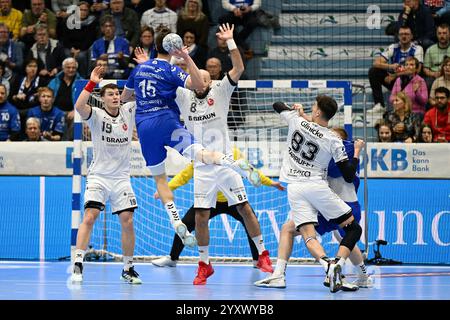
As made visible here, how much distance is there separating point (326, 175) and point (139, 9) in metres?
9.48

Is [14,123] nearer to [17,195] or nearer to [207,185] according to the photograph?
[17,195]

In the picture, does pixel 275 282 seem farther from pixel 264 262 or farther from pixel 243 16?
pixel 243 16

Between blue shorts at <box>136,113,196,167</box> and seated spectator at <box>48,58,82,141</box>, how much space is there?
5957 mm

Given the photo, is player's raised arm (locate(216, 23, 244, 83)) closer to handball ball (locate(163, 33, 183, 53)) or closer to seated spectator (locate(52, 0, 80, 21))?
handball ball (locate(163, 33, 183, 53))

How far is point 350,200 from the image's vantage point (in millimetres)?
12133

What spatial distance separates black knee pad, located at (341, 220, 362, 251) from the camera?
1155 centimetres

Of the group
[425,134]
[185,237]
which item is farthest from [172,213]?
[425,134]

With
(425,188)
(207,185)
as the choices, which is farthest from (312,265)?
(207,185)

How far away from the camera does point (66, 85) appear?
61.9ft

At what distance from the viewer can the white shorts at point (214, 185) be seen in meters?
13.1

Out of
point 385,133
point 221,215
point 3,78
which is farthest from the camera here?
point 3,78

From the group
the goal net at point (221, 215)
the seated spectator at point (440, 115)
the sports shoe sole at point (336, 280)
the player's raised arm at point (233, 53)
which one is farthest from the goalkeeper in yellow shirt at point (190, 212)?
the seated spectator at point (440, 115)

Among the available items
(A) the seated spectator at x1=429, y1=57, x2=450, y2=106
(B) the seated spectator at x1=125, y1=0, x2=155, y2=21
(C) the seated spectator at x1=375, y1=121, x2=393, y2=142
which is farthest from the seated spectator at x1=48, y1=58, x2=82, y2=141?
(A) the seated spectator at x1=429, y1=57, x2=450, y2=106

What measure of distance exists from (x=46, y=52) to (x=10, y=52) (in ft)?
2.75
